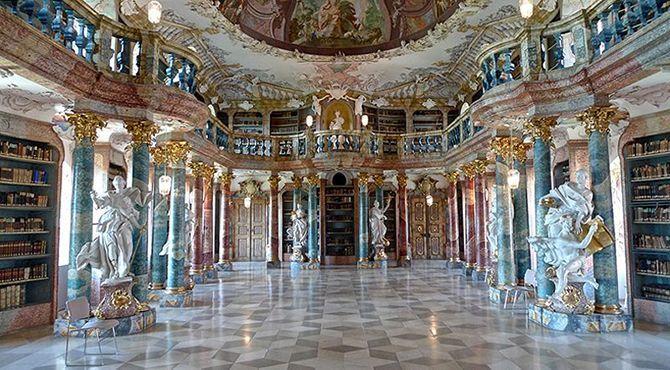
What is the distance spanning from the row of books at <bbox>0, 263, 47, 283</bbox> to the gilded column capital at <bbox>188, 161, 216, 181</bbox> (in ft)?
18.7

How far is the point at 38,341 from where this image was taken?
22.7 ft

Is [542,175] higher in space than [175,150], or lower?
lower

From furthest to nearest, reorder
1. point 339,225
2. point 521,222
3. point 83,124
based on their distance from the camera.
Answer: point 339,225 < point 521,222 < point 83,124

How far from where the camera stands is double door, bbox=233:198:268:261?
70.3 ft

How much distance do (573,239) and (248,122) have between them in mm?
14830

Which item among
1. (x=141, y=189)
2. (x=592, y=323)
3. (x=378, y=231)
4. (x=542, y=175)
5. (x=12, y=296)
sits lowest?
(x=592, y=323)

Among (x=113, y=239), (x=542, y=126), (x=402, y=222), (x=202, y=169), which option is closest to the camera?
(x=113, y=239)

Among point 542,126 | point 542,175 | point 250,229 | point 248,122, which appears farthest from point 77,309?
point 250,229

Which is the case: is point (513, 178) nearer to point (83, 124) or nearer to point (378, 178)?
point (83, 124)

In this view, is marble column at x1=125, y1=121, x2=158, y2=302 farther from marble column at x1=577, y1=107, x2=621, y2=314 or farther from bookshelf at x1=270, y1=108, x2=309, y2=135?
bookshelf at x1=270, y1=108, x2=309, y2=135

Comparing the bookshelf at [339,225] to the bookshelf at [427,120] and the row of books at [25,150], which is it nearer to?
the bookshelf at [427,120]

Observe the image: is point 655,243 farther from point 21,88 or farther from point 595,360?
point 21,88

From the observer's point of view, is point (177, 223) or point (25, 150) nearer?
point (25, 150)

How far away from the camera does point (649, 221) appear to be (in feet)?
27.5
